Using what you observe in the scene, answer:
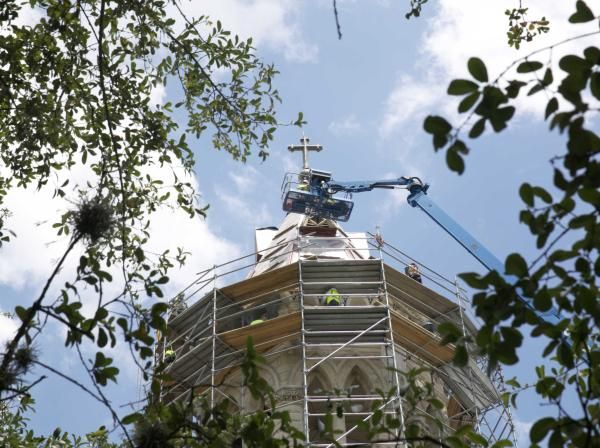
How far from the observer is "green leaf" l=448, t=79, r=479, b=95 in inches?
203

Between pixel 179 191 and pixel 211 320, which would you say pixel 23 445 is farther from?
pixel 211 320

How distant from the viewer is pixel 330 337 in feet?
77.0

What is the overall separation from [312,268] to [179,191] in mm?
13531

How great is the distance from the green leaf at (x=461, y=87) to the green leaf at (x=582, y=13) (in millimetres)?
627

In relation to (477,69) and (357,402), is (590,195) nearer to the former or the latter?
(477,69)

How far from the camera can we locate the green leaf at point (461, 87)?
5.16m

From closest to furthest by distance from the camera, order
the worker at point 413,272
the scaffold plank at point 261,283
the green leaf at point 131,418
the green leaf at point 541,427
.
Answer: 1. the green leaf at point 541,427
2. the green leaf at point 131,418
3. the scaffold plank at point 261,283
4. the worker at point 413,272

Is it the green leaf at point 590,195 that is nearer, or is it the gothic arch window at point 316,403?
the green leaf at point 590,195

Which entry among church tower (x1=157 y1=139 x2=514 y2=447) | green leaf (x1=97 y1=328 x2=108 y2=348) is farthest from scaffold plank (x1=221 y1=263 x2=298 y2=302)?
green leaf (x1=97 y1=328 x2=108 y2=348)

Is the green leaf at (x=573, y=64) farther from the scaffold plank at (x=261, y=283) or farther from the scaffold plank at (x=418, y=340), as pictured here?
the scaffold plank at (x=261, y=283)

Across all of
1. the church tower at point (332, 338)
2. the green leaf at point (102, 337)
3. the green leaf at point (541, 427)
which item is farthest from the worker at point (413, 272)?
the green leaf at point (541, 427)

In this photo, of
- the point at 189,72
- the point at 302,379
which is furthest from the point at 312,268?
the point at 189,72

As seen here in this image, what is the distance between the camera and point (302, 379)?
23.1m

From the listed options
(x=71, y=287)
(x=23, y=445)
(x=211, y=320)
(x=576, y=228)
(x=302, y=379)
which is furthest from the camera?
(x=211, y=320)
